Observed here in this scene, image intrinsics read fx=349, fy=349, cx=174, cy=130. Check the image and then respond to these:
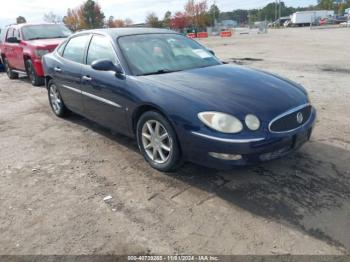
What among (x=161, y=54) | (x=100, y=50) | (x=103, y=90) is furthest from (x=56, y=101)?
(x=161, y=54)

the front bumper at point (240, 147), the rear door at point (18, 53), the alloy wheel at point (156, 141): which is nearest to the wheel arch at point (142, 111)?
the alloy wheel at point (156, 141)

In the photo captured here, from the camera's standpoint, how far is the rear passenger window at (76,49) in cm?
526

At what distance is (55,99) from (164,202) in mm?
3895

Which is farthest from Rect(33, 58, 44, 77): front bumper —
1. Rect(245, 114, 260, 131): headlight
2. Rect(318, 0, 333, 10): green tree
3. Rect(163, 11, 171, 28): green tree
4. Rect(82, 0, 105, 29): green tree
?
Rect(318, 0, 333, 10): green tree

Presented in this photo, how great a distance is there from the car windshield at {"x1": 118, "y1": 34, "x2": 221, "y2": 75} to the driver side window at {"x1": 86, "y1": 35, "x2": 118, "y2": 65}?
163 millimetres

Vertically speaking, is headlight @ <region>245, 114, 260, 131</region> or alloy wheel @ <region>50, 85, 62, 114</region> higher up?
headlight @ <region>245, 114, 260, 131</region>

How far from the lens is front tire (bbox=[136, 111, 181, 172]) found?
3759 mm

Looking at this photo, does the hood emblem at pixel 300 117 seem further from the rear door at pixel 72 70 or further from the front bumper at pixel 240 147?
the rear door at pixel 72 70

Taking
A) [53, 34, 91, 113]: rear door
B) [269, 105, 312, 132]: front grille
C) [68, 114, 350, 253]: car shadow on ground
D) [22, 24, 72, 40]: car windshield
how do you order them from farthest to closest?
1. [22, 24, 72, 40]: car windshield
2. [53, 34, 91, 113]: rear door
3. [269, 105, 312, 132]: front grille
4. [68, 114, 350, 253]: car shadow on ground

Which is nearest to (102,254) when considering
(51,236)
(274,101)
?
(51,236)

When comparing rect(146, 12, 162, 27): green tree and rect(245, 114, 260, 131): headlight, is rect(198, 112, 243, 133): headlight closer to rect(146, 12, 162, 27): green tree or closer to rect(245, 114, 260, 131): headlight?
rect(245, 114, 260, 131): headlight

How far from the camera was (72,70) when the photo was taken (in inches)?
210

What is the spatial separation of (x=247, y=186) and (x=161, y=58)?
77.9 inches

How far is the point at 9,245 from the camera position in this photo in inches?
116
